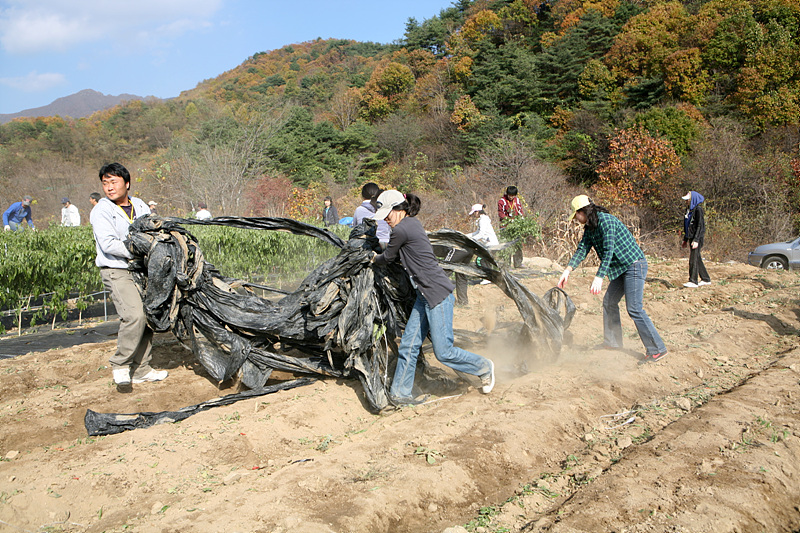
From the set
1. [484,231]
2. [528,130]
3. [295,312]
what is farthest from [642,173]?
[295,312]

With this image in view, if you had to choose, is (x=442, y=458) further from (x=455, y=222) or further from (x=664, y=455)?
(x=455, y=222)

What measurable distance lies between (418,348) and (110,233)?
2.95 m

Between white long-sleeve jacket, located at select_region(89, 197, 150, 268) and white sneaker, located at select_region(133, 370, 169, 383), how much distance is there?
112 cm

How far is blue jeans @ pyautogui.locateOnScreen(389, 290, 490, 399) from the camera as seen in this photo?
4719 mm

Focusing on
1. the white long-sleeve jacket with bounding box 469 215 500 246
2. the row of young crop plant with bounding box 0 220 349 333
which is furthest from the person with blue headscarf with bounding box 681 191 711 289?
the row of young crop plant with bounding box 0 220 349 333

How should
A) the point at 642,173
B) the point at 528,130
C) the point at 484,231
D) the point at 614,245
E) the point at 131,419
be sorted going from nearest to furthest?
1. the point at 131,419
2. the point at 614,245
3. the point at 484,231
4. the point at 642,173
5. the point at 528,130

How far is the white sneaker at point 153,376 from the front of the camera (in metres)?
5.39

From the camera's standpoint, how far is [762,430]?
4152 millimetres

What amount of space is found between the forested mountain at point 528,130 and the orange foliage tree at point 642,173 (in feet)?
0.23

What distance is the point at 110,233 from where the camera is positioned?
5.00 metres

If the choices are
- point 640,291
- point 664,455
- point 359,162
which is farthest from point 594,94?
point 664,455

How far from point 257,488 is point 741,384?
15.3 feet

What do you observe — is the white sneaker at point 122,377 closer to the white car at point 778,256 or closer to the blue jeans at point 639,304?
the blue jeans at point 639,304

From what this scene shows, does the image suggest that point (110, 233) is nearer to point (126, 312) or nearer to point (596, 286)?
point (126, 312)
